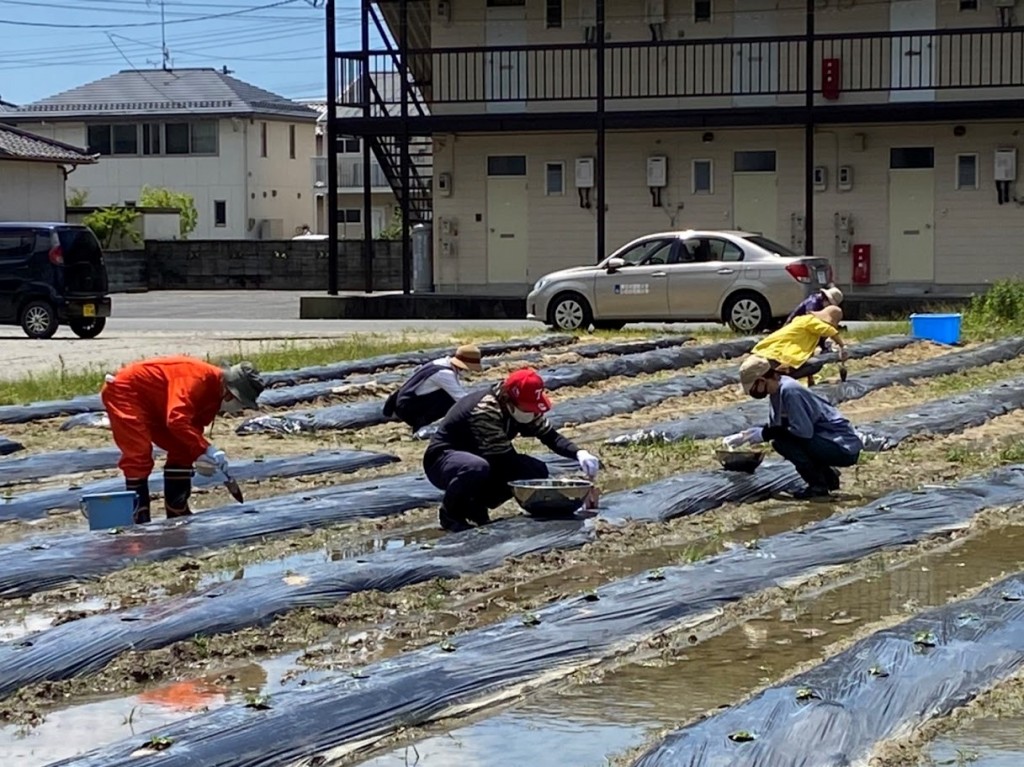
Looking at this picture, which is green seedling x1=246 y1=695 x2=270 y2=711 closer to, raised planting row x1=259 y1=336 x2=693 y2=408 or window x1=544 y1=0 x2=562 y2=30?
raised planting row x1=259 y1=336 x2=693 y2=408

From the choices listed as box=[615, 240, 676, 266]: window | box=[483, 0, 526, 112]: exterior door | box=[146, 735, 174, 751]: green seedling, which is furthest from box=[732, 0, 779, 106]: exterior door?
box=[146, 735, 174, 751]: green seedling

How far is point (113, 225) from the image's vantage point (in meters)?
44.5

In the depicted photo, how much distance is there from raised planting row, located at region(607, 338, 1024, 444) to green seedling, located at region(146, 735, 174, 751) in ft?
25.2

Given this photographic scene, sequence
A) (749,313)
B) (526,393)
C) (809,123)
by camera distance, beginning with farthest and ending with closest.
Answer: (809,123) → (749,313) → (526,393)

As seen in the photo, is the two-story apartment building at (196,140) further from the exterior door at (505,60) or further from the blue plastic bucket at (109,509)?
the blue plastic bucket at (109,509)

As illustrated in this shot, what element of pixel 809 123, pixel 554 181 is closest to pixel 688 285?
pixel 809 123

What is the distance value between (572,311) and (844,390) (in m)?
7.50

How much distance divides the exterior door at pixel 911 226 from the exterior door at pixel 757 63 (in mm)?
2465

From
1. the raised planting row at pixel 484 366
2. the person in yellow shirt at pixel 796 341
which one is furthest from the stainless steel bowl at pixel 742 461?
the raised planting row at pixel 484 366

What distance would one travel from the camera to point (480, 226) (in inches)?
1203

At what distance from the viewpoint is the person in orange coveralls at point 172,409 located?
349 inches

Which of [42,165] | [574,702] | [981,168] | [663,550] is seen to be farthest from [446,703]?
[42,165]

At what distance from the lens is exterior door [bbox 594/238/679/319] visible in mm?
21766

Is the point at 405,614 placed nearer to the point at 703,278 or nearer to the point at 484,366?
the point at 484,366
